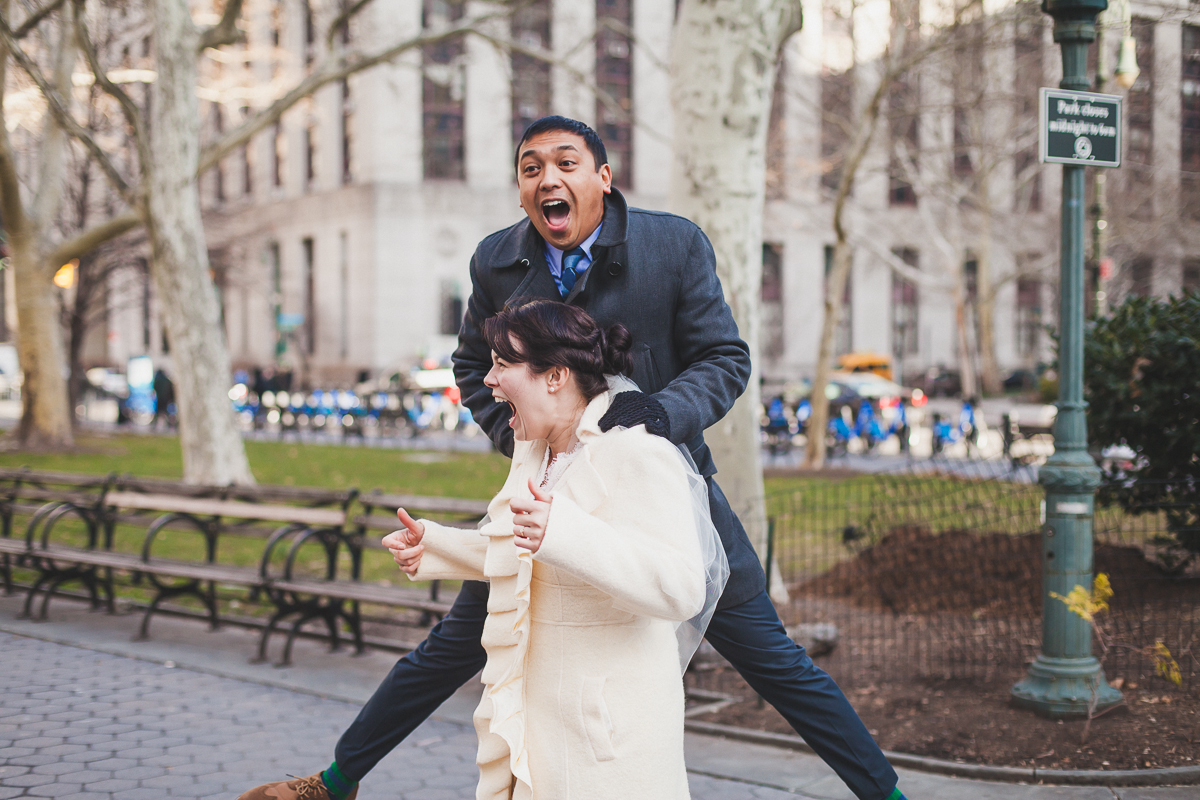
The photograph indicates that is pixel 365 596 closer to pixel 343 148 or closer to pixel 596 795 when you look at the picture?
pixel 596 795

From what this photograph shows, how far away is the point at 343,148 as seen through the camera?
46281mm

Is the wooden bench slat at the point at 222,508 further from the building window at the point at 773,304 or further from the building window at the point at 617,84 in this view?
the building window at the point at 773,304

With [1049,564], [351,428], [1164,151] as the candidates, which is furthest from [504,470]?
[1164,151]

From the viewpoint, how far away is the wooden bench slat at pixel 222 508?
6684mm

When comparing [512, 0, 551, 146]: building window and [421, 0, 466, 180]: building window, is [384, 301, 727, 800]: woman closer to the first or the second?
[512, 0, 551, 146]: building window

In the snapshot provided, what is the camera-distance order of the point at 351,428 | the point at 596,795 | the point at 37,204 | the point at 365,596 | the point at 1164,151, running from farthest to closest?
the point at 1164,151
the point at 351,428
the point at 37,204
the point at 365,596
the point at 596,795

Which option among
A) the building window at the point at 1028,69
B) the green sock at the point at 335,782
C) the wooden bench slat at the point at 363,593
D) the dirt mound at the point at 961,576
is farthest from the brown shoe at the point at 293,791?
the building window at the point at 1028,69

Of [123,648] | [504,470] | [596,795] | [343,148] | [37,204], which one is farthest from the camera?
[343,148]

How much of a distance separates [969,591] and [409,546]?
16.6 ft

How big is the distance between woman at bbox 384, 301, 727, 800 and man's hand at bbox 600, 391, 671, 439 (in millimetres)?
21

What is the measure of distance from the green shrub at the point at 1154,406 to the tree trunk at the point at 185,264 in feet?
32.9

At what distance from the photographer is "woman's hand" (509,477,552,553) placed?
2.16 m

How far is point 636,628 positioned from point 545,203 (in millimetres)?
1122

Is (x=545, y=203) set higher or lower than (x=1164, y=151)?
lower
